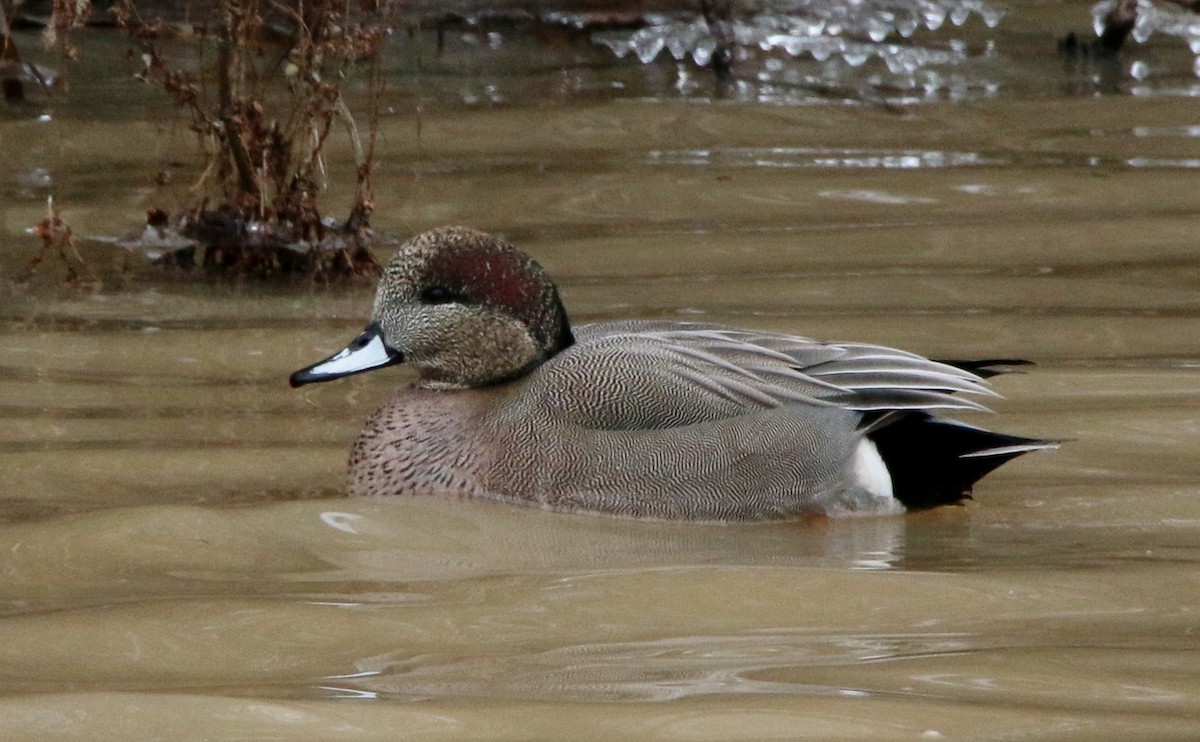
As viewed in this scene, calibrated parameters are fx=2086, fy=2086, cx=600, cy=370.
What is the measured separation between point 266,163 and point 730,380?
2947mm

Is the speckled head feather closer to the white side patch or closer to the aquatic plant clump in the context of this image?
the white side patch

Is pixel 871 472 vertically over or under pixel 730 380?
under

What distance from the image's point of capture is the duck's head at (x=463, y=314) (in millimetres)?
5160

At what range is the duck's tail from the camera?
16.1 feet

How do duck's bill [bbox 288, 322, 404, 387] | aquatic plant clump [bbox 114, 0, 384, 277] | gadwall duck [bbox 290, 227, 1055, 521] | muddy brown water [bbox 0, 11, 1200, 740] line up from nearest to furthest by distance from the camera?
muddy brown water [bbox 0, 11, 1200, 740]
gadwall duck [bbox 290, 227, 1055, 521]
duck's bill [bbox 288, 322, 404, 387]
aquatic plant clump [bbox 114, 0, 384, 277]

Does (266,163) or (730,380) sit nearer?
(730,380)

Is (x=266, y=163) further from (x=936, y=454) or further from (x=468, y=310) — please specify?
(x=936, y=454)

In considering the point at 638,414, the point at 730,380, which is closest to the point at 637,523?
the point at 638,414

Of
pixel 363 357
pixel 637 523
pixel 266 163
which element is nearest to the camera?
pixel 637 523

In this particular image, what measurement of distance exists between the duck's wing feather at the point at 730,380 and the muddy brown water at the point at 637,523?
28 cm

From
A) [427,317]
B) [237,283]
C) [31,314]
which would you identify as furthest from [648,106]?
[427,317]

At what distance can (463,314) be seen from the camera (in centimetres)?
517

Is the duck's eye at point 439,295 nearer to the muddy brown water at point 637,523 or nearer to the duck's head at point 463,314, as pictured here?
the duck's head at point 463,314

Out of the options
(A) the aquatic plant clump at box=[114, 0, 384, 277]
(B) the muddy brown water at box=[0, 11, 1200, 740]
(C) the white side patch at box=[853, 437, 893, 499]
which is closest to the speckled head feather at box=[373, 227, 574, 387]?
(B) the muddy brown water at box=[0, 11, 1200, 740]
